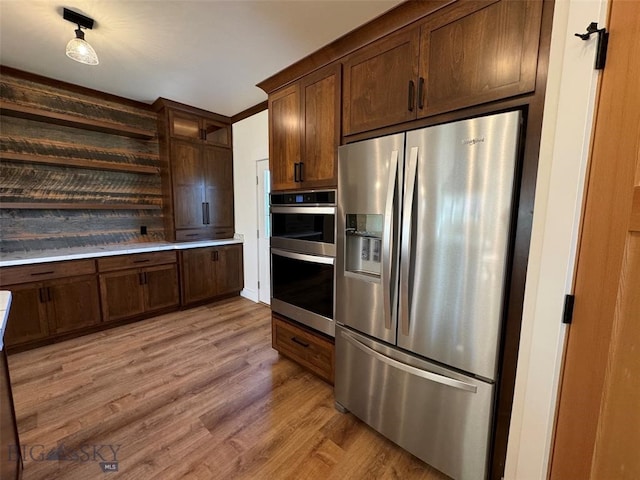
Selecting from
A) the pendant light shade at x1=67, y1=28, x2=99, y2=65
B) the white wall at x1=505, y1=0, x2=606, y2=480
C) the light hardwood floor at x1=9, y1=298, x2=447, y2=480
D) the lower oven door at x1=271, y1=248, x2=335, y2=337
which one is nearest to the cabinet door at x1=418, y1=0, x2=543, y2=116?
the white wall at x1=505, y1=0, x2=606, y2=480

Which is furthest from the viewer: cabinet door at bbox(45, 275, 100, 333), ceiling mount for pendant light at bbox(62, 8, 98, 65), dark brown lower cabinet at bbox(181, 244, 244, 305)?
dark brown lower cabinet at bbox(181, 244, 244, 305)

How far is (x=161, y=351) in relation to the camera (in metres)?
2.57

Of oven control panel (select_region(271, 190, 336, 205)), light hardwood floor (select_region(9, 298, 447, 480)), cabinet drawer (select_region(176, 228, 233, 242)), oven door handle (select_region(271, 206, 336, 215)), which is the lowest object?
light hardwood floor (select_region(9, 298, 447, 480))

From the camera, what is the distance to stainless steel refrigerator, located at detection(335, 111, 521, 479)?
1.10m

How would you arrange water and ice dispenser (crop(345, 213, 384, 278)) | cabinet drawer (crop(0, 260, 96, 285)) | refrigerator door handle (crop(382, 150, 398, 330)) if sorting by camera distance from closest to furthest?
refrigerator door handle (crop(382, 150, 398, 330)), water and ice dispenser (crop(345, 213, 384, 278)), cabinet drawer (crop(0, 260, 96, 285))

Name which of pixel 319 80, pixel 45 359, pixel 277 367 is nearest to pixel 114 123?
pixel 45 359

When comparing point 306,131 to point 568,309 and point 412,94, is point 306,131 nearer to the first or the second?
point 412,94

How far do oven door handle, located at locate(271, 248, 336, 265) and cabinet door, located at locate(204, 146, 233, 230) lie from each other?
2.12 metres

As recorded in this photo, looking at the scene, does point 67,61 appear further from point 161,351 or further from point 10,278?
point 161,351

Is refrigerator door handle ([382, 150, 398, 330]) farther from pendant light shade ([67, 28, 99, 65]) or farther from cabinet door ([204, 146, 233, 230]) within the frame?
cabinet door ([204, 146, 233, 230])

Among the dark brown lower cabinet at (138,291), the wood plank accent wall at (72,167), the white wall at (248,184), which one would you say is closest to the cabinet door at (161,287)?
the dark brown lower cabinet at (138,291)

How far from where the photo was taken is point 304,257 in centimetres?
198

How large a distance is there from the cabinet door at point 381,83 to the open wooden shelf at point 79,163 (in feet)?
9.85

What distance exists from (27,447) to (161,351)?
1.06 metres
